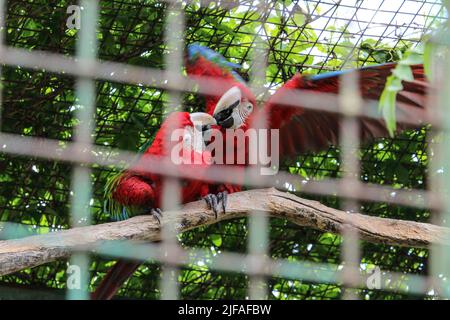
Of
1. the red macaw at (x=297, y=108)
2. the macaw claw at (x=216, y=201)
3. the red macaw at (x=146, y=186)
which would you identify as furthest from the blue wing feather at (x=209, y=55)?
the macaw claw at (x=216, y=201)

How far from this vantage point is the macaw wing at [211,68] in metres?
2.51

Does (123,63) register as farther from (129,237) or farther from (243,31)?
(129,237)

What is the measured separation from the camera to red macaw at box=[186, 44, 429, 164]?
7.32ft

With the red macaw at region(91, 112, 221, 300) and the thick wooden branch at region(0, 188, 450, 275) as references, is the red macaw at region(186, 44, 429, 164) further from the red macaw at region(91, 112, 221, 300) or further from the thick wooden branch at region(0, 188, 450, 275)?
the thick wooden branch at region(0, 188, 450, 275)

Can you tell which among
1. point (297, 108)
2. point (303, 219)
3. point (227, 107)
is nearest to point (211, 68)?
point (227, 107)

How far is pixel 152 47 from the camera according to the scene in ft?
8.30

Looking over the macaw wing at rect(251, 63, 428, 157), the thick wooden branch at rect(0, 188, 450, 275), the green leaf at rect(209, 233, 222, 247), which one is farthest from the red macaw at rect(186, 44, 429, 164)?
the green leaf at rect(209, 233, 222, 247)

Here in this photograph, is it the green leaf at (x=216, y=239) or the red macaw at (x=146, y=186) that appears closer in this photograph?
the red macaw at (x=146, y=186)

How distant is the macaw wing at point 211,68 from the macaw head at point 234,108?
1.3 inches

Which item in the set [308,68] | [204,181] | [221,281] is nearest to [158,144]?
[204,181]

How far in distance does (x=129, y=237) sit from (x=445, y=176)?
0.91 m

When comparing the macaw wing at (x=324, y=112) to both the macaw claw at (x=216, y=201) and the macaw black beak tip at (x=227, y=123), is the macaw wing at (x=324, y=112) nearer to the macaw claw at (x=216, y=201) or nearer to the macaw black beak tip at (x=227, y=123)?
the macaw black beak tip at (x=227, y=123)
